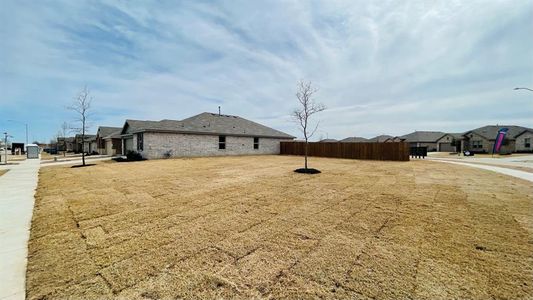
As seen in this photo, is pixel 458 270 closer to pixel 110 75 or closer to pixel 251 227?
pixel 251 227

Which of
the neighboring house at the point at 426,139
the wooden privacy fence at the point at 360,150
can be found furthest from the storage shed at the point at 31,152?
the neighboring house at the point at 426,139

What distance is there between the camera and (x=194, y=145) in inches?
868

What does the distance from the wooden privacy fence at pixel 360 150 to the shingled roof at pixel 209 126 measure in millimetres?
5186

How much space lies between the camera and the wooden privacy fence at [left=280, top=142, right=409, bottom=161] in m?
20.1

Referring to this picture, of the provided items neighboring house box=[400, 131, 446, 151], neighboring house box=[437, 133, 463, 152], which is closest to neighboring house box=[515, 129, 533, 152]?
neighboring house box=[437, 133, 463, 152]

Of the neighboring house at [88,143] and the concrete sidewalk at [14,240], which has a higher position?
the neighboring house at [88,143]

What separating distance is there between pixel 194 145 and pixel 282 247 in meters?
20.1

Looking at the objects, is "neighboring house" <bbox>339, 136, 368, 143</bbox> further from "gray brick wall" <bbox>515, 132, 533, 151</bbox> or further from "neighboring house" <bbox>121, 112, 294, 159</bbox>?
"neighboring house" <bbox>121, 112, 294, 159</bbox>

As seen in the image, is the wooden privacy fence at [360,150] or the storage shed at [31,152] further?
the storage shed at [31,152]

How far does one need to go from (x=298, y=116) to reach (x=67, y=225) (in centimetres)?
1034

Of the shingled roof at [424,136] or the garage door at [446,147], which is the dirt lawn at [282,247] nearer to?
the garage door at [446,147]

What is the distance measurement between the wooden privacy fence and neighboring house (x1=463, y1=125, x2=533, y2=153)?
106ft

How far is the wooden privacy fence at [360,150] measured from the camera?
20078 millimetres

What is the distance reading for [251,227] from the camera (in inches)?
165
